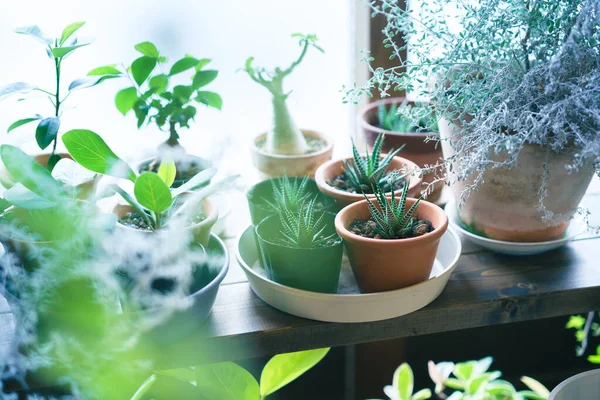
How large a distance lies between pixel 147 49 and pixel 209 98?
154mm

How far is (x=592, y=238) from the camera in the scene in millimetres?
1121

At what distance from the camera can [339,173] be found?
1.17m

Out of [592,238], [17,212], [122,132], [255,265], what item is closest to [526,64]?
[592,238]

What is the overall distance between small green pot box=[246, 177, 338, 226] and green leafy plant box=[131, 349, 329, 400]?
0.96ft

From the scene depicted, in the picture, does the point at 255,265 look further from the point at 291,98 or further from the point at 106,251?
the point at 291,98

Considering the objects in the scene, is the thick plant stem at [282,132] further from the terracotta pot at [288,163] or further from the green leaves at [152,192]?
the green leaves at [152,192]

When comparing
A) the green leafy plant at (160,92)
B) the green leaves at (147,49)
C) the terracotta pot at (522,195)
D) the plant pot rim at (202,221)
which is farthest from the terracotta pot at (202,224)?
the terracotta pot at (522,195)

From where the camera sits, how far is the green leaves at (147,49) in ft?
3.66

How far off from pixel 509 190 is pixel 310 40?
0.54 metres

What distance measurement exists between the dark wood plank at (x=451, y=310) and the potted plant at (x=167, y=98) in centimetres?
32

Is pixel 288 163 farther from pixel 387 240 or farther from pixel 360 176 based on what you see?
pixel 387 240

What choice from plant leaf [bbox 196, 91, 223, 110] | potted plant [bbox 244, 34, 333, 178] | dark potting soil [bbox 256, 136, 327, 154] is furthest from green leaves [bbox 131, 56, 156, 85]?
dark potting soil [bbox 256, 136, 327, 154]

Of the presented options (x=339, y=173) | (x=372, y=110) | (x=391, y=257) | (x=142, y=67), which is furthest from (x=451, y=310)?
(x=142, y=67)

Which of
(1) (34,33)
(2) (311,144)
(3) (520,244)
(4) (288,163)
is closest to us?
(1) (34,33)
